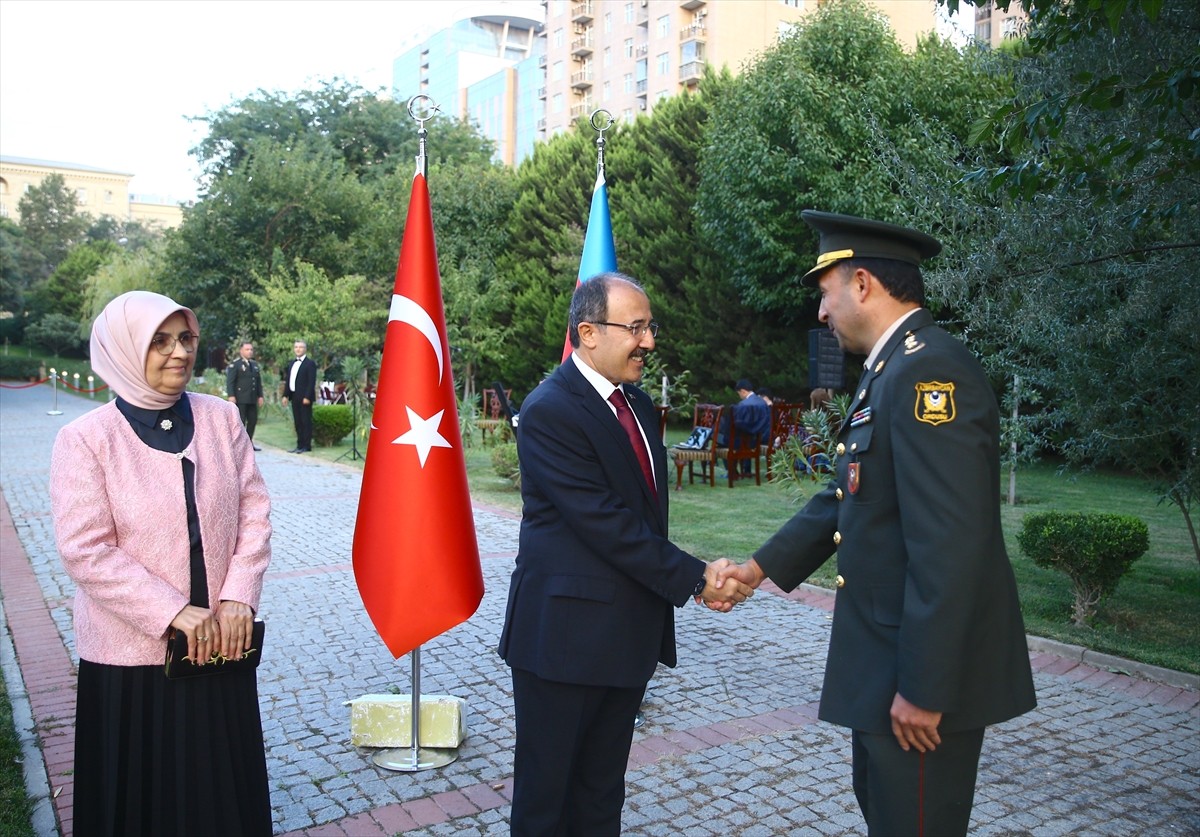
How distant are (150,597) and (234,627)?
0.26 m

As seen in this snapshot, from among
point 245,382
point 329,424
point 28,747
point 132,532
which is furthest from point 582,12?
point 132,532

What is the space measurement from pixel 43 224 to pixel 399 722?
91.3 m

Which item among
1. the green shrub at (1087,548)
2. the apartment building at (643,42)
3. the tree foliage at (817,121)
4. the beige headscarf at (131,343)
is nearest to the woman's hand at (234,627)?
the beige headscarf at (131,343)

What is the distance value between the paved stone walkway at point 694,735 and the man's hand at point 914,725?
178cm

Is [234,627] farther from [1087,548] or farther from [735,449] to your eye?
[735,449]

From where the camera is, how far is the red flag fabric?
455cm

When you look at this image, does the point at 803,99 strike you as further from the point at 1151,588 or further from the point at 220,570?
the point at 220,570

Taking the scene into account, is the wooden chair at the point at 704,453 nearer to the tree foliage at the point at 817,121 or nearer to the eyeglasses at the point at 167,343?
the tree foliage at the point at 817,121

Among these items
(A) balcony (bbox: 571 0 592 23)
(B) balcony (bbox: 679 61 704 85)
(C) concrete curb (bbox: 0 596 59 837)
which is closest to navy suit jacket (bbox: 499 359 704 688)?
(C) concrete curb (bbox: 0 596 59 837)

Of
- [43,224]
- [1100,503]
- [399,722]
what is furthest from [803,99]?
[43,224]

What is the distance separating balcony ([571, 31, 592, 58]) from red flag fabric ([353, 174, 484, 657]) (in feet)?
224

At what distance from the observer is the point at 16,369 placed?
171 feet

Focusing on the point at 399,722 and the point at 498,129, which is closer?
the point at 399,722

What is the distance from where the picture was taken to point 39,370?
5294cm
